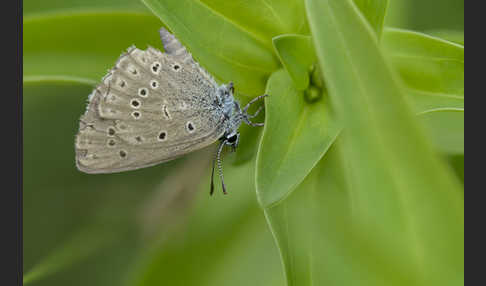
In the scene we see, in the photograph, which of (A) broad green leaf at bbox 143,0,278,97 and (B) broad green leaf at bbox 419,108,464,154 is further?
(B) broad green leaf at bbox 419,108,464,154

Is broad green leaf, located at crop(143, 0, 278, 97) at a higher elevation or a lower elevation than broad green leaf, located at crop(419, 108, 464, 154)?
higher

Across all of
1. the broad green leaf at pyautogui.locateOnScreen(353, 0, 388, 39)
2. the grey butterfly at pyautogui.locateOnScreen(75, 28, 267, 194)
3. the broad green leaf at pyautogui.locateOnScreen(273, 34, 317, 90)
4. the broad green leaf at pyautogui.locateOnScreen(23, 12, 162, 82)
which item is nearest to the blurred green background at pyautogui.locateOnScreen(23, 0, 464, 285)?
the broad green leaf at pyautogui.locateOnScreen(23, 12, 162, 82)

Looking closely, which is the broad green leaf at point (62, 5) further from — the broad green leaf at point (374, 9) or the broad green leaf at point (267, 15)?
the broad green leaf at point (374, 9)

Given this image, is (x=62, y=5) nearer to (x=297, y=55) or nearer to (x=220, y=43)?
(x=220, y=43)

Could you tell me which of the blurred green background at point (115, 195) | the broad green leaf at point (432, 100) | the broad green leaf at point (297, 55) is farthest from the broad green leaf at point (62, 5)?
the broad green leaf at point (432, 100)

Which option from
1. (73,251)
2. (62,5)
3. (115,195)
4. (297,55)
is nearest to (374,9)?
(297,55)

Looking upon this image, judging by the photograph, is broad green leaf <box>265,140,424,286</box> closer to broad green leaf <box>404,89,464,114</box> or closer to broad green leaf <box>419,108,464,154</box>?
broad green leaf <box>404,89,464,114</box>
